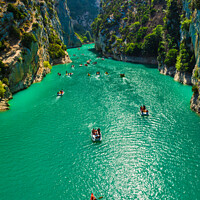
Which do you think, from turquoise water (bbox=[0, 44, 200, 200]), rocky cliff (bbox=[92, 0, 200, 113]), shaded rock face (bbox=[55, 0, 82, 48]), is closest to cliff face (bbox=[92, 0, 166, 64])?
rocky cliff (bbox=[92, 0, 200, 113])

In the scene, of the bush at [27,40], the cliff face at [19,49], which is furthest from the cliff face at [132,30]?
the bush at [27,40]

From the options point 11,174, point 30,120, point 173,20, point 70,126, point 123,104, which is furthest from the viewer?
point 173,20

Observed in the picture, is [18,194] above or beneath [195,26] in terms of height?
beneath

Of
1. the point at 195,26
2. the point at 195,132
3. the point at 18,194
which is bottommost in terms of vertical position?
the point at 18,194

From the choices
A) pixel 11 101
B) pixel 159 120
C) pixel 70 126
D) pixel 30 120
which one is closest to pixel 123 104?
pixel 159 120

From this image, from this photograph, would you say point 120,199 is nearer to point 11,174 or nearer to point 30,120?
point 11,174

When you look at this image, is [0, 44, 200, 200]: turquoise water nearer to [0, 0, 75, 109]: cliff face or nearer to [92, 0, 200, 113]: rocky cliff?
[0, 0, 75, 109]: cliff face
